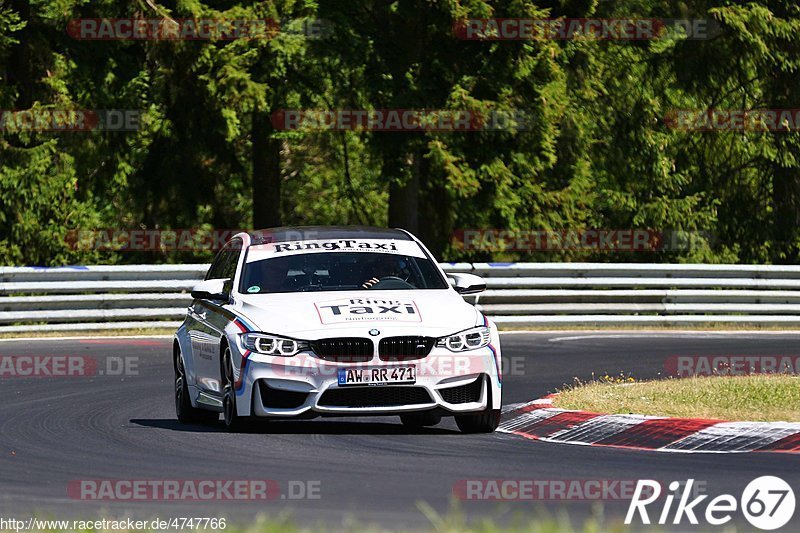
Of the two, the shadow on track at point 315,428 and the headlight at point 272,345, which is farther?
the shadow on track at point 315,428

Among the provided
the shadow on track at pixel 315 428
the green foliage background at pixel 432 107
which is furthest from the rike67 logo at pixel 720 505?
the green foliage background at pixel 432 107

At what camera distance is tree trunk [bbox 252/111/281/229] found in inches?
1355

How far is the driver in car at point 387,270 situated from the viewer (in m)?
12.8

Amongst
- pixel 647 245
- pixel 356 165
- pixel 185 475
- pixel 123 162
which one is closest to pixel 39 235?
pixel 123 162

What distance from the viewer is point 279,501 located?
28.2 feet

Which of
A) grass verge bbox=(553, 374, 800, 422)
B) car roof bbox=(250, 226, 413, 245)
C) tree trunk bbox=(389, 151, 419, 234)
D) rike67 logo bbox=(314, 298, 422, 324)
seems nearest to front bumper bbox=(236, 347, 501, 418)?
rike67 logo bbox=(314, 298, 422, 324)

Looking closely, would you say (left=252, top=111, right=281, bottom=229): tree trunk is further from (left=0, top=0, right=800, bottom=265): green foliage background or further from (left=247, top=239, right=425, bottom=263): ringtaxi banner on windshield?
(left=247, top=239, right=425, bottom=263): ringtaxi banner on windshield

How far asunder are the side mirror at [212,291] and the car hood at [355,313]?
0.21 metres

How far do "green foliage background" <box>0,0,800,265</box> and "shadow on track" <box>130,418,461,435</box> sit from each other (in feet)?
57.2

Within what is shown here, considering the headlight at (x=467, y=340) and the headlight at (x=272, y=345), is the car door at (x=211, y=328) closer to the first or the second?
the headlight at (x=272, y=345)

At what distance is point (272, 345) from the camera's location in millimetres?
11516

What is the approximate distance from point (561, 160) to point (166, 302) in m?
15.2

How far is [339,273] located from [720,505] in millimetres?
5153

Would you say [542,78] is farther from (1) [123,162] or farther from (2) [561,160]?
(1) [123,162]
